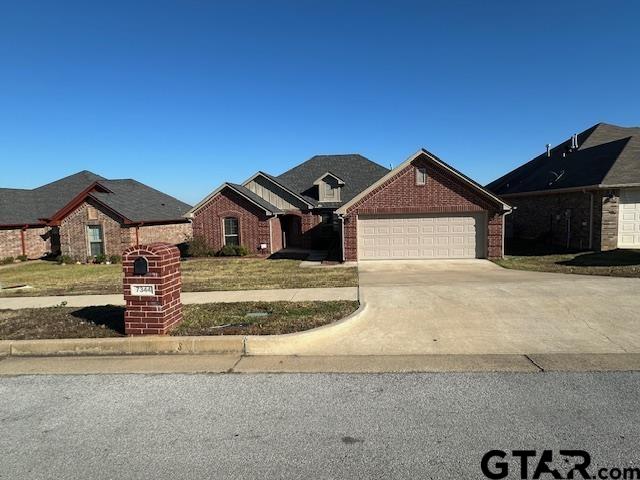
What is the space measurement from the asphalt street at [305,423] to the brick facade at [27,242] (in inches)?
949

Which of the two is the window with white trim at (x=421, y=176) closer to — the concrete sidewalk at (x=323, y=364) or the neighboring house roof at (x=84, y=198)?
the concrete sidewalk at (x=323, y=364)

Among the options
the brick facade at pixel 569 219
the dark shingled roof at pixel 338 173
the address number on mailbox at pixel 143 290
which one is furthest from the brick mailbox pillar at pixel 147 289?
the dark shingled roof at pixel 338 173

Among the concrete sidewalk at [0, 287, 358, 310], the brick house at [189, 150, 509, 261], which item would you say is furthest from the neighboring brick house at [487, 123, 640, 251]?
the concrete sidewalk at [0, 287, 358, 310]

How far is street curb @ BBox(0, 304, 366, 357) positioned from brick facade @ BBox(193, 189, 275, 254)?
54.1 feet

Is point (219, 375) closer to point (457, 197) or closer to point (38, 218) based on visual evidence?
point (457, 197)

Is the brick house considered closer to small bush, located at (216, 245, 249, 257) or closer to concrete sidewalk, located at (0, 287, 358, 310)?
small bush, located at (216, 245, 249, 257)

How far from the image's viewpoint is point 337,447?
142 inches

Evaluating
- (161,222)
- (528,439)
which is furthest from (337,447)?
(161,222)

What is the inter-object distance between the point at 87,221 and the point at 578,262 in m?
23.6

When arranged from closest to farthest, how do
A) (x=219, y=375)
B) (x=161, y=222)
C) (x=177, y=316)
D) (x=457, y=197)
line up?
(x=219, y=375) < (x=177, y=316) < (x=457, y=197) < (x=161, y=222)

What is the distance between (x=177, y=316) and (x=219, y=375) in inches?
86.2

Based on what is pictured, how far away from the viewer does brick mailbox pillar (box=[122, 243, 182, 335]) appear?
651cm

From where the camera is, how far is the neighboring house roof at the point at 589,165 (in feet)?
59.6
